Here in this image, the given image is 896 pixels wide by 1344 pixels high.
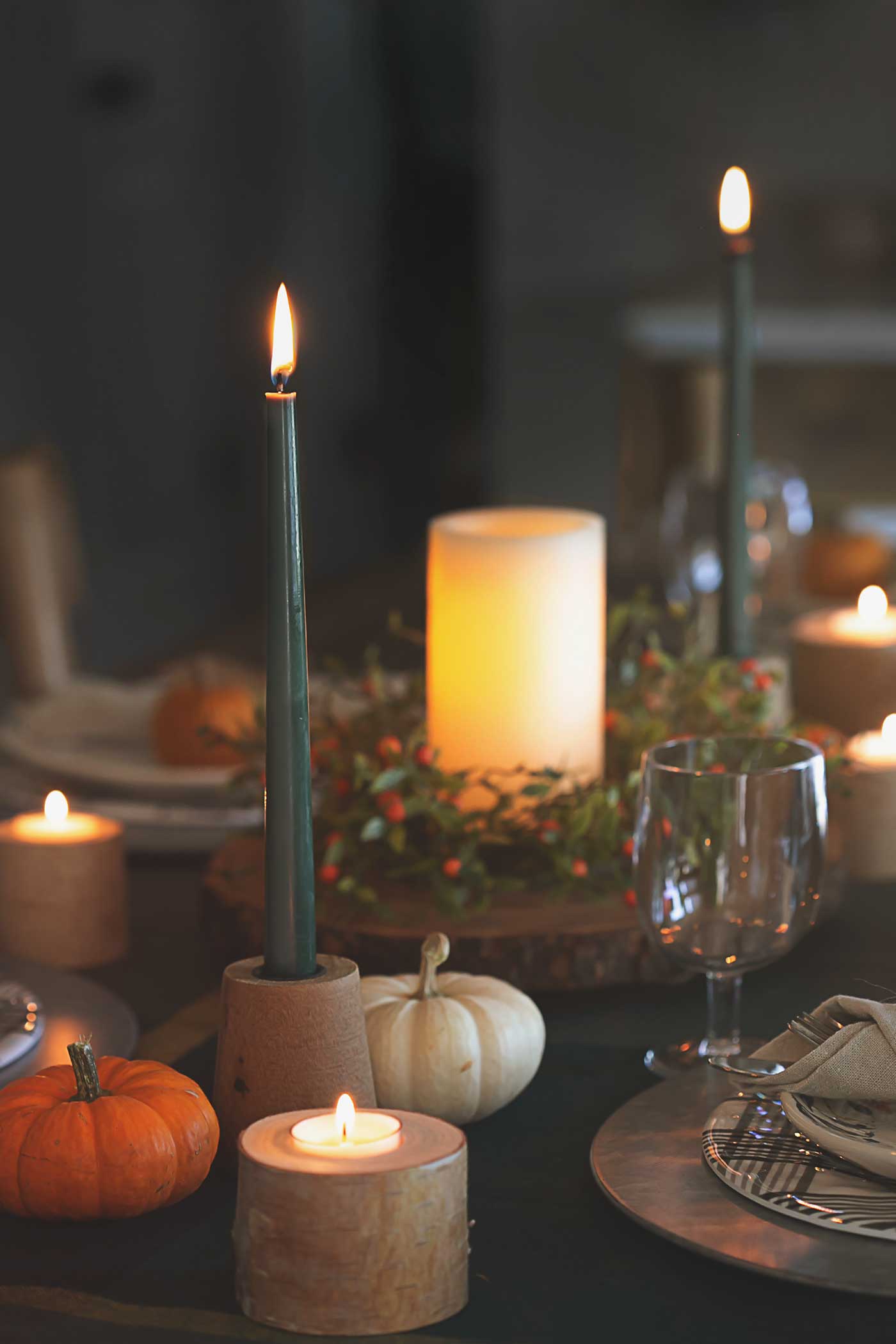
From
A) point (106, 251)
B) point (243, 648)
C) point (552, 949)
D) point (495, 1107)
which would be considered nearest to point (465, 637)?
point (552, 949)

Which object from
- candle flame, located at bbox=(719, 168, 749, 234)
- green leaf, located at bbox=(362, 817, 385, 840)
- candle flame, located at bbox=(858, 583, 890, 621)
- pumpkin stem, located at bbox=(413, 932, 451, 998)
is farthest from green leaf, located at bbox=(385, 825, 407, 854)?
candle flame, located at bbox=(858, 583, 890, 621)

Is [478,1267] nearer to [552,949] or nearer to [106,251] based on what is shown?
[552,949]

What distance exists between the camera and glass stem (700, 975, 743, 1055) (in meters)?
0.78

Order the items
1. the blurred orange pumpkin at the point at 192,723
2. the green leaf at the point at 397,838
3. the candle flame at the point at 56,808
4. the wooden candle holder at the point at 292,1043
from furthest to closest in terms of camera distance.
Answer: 1. the blurred orange pumpkin at the point at 192,723
2. the candle flame at the point at 56,808
3. the green leaf at the point at 397,838
4. the wooden candle holder at the point at 292,1043

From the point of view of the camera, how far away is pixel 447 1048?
0.71 meters

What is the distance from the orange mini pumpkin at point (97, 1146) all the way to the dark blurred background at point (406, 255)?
3.32m

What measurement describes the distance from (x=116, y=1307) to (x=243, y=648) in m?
1.27

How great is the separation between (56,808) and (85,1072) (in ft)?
1.26

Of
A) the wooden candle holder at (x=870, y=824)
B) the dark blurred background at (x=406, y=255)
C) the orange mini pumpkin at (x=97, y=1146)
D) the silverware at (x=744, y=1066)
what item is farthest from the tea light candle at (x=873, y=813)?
the dark blurred background at (x=406, y=255)

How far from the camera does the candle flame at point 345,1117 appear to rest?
0.56 metres

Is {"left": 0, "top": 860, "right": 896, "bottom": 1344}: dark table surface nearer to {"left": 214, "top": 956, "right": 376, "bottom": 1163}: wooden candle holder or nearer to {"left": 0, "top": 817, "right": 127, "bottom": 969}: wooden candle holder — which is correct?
{"left": 214, "top": 956, "right": 376, "bottom": 1163}: wooden candle holder

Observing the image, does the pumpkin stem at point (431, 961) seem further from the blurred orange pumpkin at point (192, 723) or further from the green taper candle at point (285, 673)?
the blurred orange pumpkin at point (192, 723)

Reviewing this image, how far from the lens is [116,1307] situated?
57 cm

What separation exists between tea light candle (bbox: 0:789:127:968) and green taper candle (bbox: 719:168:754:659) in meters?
0.43
